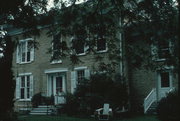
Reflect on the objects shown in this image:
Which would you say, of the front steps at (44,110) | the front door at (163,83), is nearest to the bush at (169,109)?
the front door at (163,83)

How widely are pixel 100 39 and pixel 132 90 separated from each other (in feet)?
33.7

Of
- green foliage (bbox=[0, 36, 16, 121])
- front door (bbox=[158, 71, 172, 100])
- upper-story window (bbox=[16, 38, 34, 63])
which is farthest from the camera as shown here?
upper-story window (bbox=[16, 38, 34, 63])

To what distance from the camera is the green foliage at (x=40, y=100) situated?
24.6 meters

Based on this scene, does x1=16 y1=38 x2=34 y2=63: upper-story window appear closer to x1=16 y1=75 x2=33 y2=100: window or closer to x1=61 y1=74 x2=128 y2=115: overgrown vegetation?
x1=16 y1=75 x2=33 y2=100: window

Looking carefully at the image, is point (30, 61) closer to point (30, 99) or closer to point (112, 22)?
point (30, 99)

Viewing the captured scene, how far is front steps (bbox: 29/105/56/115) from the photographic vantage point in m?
22.6

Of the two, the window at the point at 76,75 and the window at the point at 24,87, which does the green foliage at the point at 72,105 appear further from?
the window at the point at 24,87

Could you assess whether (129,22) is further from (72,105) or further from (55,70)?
(55,70)

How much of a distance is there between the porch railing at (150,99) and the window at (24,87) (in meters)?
11.2

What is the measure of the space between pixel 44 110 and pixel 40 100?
6.14 ft

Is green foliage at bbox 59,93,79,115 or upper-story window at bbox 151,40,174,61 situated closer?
upper-story window at bbox 151,40,174,61

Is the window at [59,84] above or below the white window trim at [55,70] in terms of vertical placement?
below

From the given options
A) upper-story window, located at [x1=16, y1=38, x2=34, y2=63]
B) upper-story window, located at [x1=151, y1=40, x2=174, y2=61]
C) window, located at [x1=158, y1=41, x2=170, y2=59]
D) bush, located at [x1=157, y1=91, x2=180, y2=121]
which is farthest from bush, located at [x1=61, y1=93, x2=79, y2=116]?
bush, located at [x1=157, y1=91, x2=180, y2=121]

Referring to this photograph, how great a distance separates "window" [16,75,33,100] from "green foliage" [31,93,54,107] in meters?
2.10
